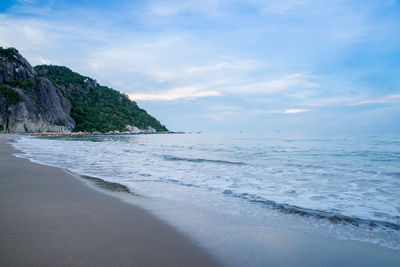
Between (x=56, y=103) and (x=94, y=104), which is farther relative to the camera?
(x=94, y=104)

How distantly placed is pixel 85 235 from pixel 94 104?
141435 mm

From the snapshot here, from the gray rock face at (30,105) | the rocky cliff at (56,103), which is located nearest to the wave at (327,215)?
the rocky cliff at (56,103)

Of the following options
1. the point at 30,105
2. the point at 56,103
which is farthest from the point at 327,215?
the point at 56,103

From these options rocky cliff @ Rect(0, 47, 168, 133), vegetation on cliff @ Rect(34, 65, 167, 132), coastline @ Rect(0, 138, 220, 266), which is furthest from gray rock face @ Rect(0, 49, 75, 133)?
coastline @ Rect(0, 138, 220, 266)

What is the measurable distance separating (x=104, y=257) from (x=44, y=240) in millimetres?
890

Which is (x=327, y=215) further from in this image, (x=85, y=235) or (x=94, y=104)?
(x=94, y=104)

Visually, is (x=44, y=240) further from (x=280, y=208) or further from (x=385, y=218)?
(x=385, y=218)

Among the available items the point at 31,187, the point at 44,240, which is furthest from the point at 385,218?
the point at 31,187

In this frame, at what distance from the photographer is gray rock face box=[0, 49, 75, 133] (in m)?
75.4

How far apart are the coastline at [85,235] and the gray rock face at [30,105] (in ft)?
293

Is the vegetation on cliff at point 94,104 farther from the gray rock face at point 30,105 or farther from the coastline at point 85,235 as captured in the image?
the coastline at point 85,235

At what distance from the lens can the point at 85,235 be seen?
2951 millimetres

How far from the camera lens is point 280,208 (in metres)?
4.73

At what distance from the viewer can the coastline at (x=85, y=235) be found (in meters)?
2.38
